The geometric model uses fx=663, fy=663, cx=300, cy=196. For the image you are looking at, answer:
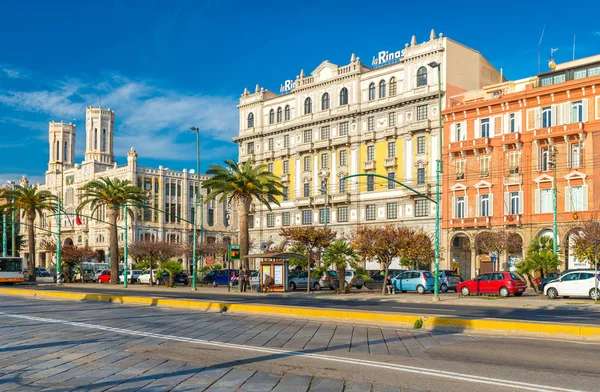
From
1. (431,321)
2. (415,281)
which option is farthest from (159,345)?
(415,281)

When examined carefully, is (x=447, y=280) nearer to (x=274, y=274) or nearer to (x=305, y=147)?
(x=274, y=274)

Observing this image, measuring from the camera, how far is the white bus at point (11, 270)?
212 feet

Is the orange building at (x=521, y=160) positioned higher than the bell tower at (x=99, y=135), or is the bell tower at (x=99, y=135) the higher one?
the bell tower at (x=99, y=135)

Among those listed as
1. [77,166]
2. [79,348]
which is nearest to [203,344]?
[79,348]

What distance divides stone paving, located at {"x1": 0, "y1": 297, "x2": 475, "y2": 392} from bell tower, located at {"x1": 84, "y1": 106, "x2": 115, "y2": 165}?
9177 cm

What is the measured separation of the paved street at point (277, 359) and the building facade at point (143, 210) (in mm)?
72886

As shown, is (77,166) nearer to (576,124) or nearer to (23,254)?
(23,254)

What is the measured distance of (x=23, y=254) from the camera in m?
130

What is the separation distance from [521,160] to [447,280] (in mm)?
15734

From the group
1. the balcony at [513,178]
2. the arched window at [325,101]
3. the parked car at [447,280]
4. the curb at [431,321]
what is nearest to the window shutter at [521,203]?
the balcony at [513,178]

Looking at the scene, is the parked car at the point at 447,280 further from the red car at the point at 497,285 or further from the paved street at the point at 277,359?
the paved street at the point at 277,359

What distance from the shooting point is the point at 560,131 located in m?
53.7

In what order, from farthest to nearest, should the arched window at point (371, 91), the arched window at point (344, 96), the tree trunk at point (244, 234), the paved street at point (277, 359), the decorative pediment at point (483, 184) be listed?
1. the arched window at point (344, 96)
2. the arched window at point (371, 91)
3. the decorative pediment at point (483, 184)
4. the tree trunk at point (244, 234)
5. the paved street at point (277, 359)

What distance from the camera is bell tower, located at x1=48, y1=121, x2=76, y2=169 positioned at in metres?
125
